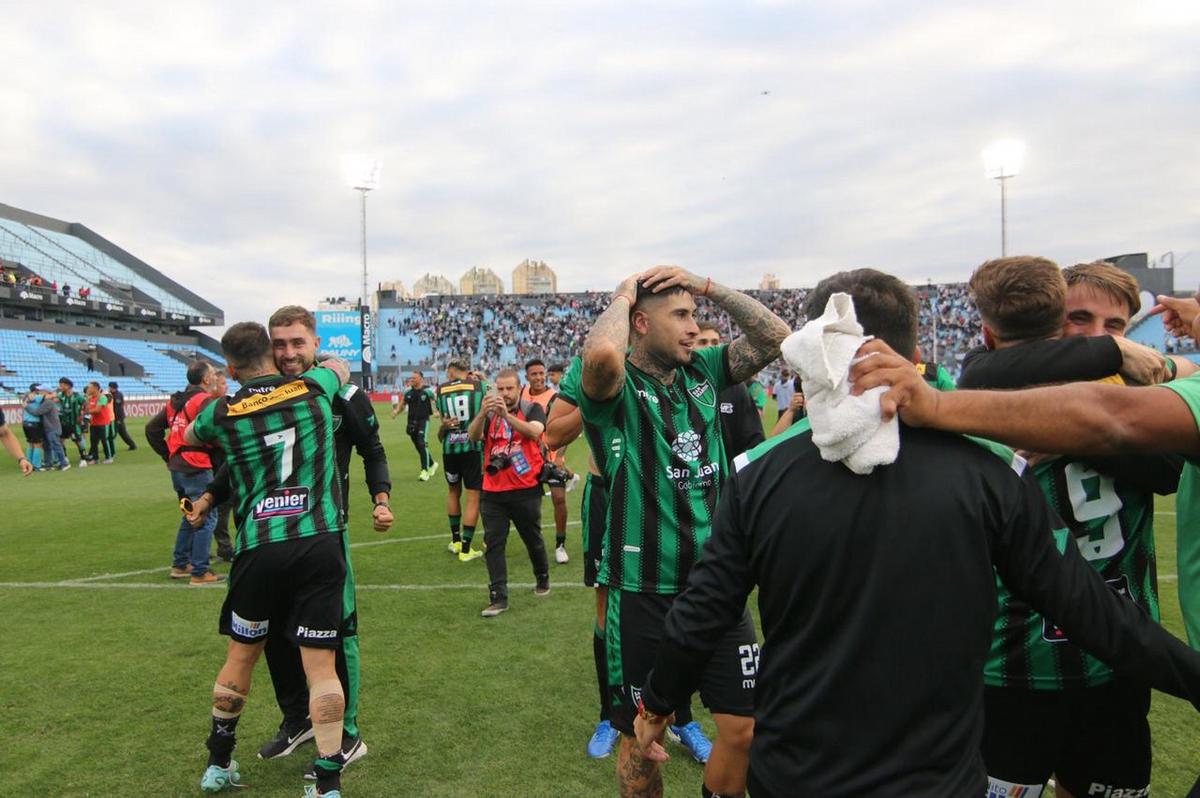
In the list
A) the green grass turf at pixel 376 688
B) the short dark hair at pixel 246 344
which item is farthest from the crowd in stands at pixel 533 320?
the short dark hair at pixel 246 344

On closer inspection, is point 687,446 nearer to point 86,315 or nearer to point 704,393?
point 704,393

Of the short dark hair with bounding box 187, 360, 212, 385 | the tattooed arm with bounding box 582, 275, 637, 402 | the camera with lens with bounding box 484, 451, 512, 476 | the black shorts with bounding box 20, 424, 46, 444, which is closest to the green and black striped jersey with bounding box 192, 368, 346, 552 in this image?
the tattooed arm with bounding box 582, 275, 637, 402

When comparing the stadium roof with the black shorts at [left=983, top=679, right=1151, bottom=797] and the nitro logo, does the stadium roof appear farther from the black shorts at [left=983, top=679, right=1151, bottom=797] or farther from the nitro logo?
the black shorts at [left=983, top=679, right=1151, bottom=797]

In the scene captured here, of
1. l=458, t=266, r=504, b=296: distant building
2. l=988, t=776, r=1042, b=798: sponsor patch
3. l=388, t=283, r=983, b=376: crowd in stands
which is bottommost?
l=988, t=776, r=1042, b=798: sponsor patch

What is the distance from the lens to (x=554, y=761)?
13.0 ft

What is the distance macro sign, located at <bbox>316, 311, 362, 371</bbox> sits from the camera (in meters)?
34.0

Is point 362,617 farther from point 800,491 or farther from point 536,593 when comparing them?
point 800,491

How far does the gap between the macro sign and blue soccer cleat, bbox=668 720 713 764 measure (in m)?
31.6

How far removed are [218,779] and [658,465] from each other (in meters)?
2.78

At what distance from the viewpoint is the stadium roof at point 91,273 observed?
50.2 m

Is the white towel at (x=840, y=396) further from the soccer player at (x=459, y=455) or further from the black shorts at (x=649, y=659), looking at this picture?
the soccer player at (x=459, y=455)

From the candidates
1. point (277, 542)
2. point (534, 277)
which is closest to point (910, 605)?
point (277, 542)

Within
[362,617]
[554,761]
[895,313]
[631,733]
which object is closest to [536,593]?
[362,617]

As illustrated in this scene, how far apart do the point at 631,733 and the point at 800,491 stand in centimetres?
176
